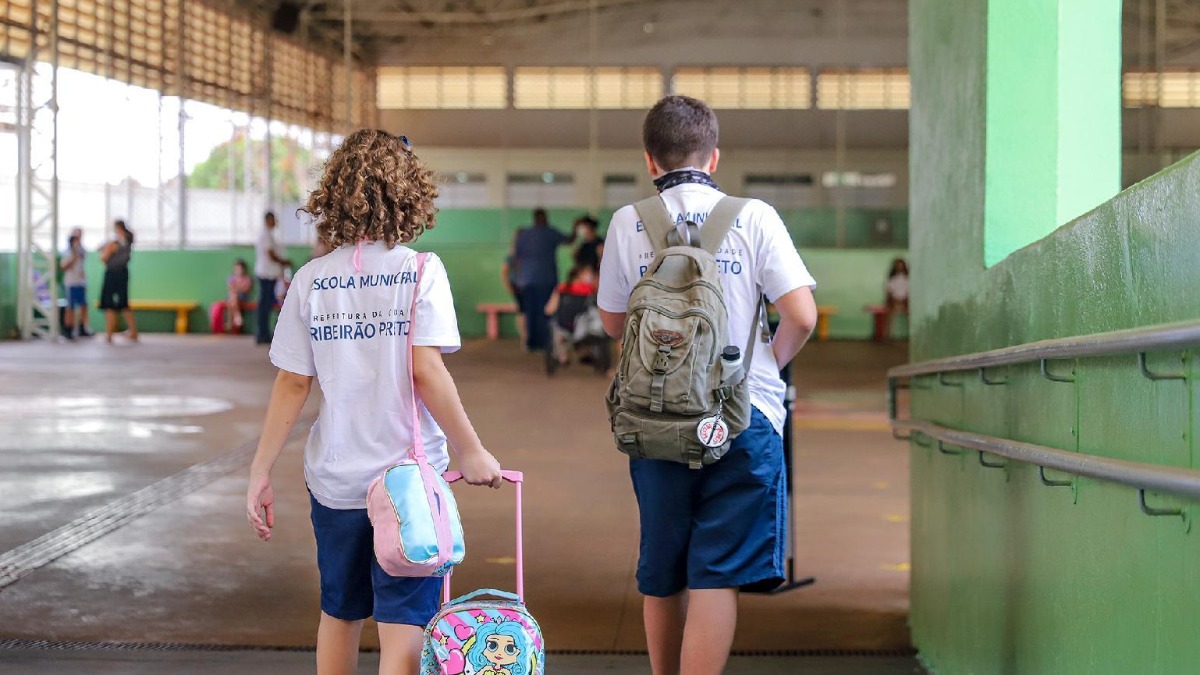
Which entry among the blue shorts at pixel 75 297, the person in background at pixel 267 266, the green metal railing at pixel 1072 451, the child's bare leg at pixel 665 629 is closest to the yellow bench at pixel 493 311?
the person in background at pixel 267 266

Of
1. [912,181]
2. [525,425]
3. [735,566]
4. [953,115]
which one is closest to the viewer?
[735,566]

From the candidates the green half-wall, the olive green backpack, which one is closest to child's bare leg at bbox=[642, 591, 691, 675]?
the olive green backpack

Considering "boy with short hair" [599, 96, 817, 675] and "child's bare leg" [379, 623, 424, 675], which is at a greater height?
"boy with short hair" [599, 96, 817, 675]

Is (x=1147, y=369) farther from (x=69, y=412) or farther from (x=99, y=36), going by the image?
(x=99, y=36)

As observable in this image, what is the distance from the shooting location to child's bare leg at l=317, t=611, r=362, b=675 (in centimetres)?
308

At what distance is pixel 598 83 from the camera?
32.8 meters

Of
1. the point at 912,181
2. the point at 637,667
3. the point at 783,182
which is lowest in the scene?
the point at 637,667

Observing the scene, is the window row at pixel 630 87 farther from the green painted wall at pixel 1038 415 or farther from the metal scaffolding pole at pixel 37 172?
the green painted wall at pixel 1038 415

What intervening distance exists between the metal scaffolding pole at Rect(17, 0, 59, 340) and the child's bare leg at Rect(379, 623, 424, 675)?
18.3 m

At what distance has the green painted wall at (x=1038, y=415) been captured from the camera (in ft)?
7.56

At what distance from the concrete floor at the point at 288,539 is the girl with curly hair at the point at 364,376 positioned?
5.23 feet

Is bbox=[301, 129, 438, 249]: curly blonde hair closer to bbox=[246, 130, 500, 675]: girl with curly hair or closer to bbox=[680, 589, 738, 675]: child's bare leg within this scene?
bbox=[246, 130, 500, 675]: girl with curly hair

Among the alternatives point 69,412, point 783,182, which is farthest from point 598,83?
point 69,412

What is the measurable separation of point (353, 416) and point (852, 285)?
21755 mm
